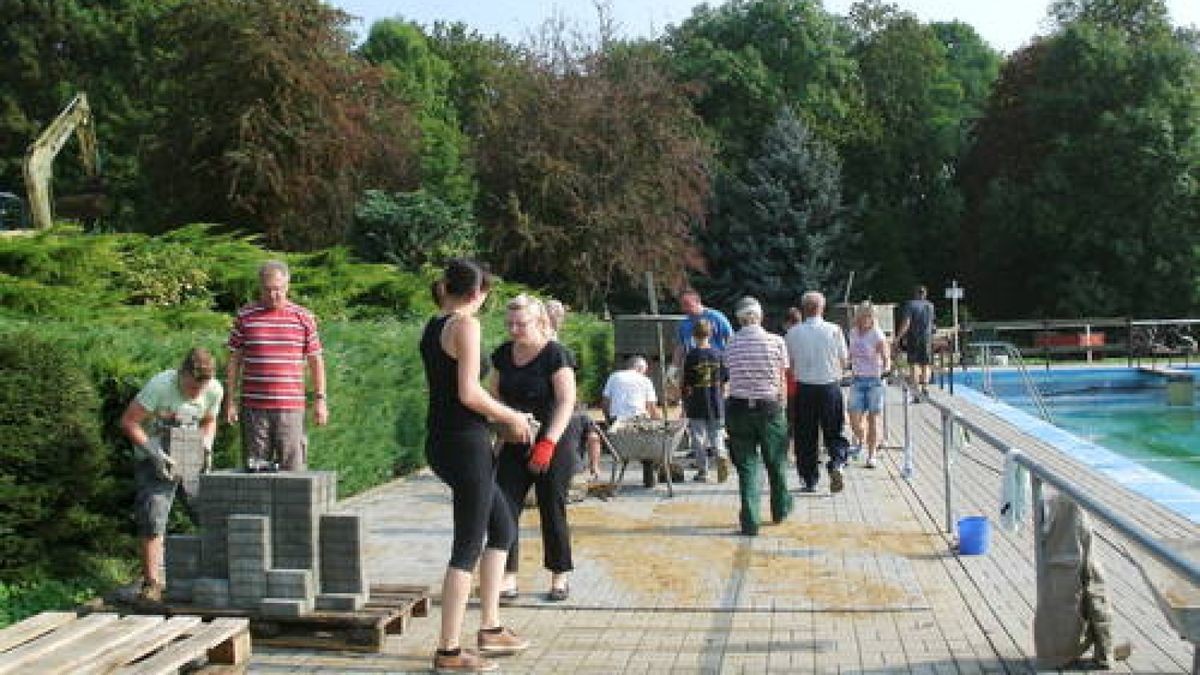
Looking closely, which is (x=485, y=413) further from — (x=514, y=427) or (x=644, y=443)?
(x=644, y=443)

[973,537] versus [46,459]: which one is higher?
[46,459]

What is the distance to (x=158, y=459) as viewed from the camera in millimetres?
7676

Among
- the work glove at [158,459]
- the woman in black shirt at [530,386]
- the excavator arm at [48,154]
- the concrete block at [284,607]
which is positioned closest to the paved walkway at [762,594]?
the concrete block at [284,607]

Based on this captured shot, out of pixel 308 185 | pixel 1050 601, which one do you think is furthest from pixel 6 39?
pixel 1050 601

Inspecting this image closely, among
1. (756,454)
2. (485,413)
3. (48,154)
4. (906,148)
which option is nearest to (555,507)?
(485,413)

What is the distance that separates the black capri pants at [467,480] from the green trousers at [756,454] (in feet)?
13.5

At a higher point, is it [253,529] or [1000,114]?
[1000,114]

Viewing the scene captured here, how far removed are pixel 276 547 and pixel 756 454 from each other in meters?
4.47

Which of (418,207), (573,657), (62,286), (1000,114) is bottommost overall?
(573,657)

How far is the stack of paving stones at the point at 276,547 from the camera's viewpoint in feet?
22.2

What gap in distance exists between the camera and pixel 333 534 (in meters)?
6.86

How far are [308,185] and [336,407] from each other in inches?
626

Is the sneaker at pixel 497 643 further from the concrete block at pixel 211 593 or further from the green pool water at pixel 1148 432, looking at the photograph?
the green pool water at pixel 1148 432

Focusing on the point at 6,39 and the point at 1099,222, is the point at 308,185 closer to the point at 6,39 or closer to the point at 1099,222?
the point at 6,39
